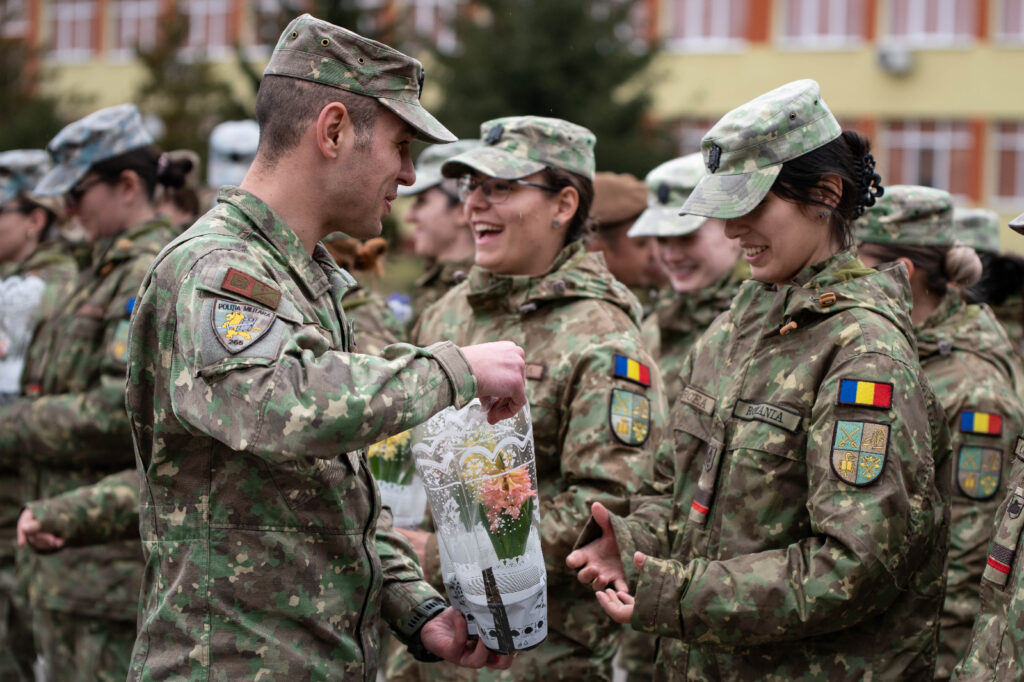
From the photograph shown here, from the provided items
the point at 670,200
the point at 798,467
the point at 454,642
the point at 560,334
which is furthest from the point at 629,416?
the point at 670,200

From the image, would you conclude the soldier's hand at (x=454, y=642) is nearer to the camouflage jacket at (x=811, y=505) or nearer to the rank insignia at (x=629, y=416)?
the camouflage jacket at (x=811, y=505)

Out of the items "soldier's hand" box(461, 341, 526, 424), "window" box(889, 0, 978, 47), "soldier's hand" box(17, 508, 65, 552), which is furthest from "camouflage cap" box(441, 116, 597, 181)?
"window" box(889, 0, 978, 47)

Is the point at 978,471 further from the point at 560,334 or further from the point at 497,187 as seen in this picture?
the point at 497,187

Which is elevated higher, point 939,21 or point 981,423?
point 939,21

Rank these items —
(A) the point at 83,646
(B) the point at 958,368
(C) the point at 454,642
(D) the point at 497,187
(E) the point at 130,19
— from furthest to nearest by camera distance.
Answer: (E) the point at 130,19 < (A) the point at 83,646 < (B) the point at 958,368 < (D) the point at 497,187 < (C) the point at 454,642

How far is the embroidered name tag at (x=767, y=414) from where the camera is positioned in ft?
10.4

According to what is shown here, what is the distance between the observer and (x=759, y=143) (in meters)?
3.28

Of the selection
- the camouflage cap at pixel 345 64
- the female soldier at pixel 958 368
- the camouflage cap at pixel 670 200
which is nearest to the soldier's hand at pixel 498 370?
the camouflage cap at pixel 345 64

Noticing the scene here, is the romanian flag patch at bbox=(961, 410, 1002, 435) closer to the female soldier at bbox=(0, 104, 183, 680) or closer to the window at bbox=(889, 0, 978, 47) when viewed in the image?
the female soldier at bbox=(0, 104, 183, 680)

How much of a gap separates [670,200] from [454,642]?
10.8 ft

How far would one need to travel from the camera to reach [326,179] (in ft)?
9.35

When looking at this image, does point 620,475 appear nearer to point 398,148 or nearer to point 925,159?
point 398,148

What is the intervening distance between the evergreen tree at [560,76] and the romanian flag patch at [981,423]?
521 inches

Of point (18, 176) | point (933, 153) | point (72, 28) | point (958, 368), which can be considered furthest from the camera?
point (72, 28)
